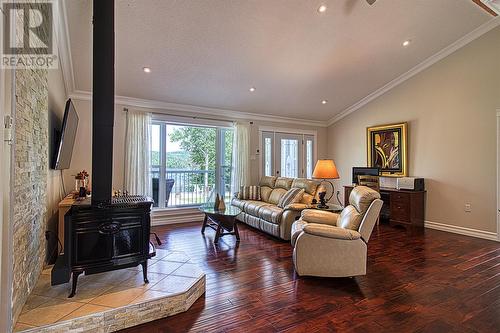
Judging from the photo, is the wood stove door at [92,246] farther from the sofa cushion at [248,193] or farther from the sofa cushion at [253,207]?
the sofa cushion at [248,193]

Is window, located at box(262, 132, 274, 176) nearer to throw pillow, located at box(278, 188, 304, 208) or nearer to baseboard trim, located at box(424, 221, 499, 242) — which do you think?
throw pillow, located at box(278, 188, 304, 208)

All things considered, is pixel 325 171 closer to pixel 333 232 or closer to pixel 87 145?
pixel 333 232

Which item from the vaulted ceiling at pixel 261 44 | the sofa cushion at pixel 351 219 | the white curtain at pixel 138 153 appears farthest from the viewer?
the white curtain at pixel 138 153

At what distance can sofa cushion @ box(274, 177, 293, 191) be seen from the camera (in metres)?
5.09

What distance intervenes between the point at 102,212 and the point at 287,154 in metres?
5.22

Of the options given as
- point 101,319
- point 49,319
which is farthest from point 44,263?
point 101,319

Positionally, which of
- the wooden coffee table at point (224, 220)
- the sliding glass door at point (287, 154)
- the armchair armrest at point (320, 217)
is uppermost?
the sliding glass door at point (287, 154)

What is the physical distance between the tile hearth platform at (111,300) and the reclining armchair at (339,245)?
1.12 metres

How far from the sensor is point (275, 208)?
173 inches

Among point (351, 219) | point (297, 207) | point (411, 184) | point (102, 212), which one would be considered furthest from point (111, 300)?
point (411, 184)

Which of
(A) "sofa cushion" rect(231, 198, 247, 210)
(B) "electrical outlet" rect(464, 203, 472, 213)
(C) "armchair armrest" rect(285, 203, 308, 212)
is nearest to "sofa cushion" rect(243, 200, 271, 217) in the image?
(A) "sofa cushion" rect(231, 198, 247, 210)

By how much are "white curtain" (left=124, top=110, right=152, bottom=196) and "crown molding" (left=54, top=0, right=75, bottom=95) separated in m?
1.15

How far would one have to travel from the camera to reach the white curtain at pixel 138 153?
4773 millimetres

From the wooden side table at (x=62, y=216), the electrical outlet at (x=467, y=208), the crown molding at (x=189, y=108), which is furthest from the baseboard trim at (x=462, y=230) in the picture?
the wooden side table at (x=62, y=216)
